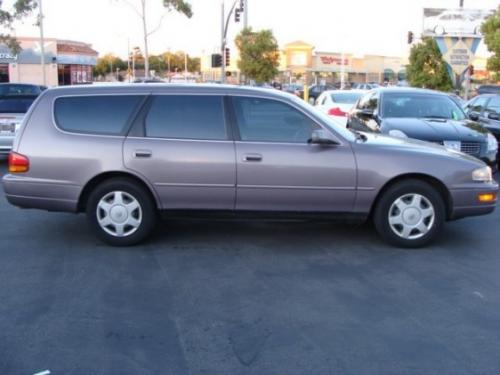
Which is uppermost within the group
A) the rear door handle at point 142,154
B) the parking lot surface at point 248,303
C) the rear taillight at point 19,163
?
the rear door handle at point 142,154

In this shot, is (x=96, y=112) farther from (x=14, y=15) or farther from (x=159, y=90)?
(x=14, y=15)

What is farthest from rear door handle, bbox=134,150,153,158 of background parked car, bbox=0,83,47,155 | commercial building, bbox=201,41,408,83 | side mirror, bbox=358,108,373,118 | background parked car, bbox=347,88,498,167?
commercial building, bbox=201,41,408,83

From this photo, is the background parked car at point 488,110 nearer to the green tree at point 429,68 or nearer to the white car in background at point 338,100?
the white car in background at point 338,100

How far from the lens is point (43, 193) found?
6277mm

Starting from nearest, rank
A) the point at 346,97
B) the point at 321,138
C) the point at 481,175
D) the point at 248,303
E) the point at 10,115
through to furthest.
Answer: the point at 248,303 → the point at 321,138 → the point at 481,175 → the point at 10,115 → the point at 346,97

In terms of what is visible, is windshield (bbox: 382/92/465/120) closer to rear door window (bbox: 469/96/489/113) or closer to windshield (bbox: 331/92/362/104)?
rear door window (bbox: 469/96/489/113)

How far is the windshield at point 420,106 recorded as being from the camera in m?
10.4

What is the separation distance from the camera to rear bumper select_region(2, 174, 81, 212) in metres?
6.25

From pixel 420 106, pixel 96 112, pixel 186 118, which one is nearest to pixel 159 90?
pixel 186 118

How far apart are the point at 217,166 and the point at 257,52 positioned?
34949 mm

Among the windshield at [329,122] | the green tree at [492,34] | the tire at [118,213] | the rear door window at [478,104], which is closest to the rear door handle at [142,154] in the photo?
the tire at [118,213]

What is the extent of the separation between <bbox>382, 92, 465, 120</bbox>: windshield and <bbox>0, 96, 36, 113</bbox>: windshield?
22.0 feet

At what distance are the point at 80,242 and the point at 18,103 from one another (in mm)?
6281

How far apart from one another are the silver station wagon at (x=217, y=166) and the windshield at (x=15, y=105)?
228 inches
